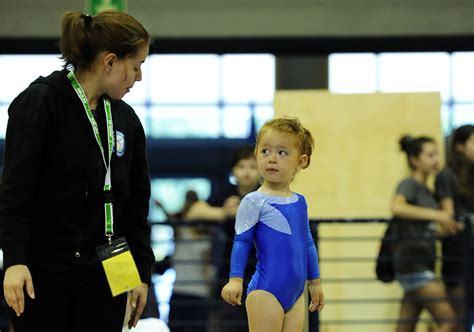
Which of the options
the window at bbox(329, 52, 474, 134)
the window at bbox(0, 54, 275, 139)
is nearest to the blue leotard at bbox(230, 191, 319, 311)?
the window at bbox(329, 52, 474, 134)

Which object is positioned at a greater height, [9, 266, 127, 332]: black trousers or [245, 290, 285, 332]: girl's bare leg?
[9, 266, 127, 332]: black trousers

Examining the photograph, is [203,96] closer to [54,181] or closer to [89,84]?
[89,84]

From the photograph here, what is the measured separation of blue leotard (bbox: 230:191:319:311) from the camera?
→ 405 cm

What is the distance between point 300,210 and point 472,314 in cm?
352

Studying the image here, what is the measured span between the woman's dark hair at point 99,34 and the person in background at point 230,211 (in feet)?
11.5

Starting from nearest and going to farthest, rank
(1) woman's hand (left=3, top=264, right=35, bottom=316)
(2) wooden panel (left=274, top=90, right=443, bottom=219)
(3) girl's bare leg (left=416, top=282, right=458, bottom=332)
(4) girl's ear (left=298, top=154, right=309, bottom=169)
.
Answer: (1) woman's hand (left=3, top=264, right=35, bottom=316) → (4) girl's ear (left=298, top=154, right=309, bottom=169) → (3) girl's bare leg (left=416, top=282, right=458, bottom=332) → (2) wooden panel (left=274, top=90, right=443, bottom=219)

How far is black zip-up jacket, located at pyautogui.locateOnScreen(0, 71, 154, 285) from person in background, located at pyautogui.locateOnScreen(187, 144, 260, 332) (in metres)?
3.42

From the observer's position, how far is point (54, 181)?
330 centimetres

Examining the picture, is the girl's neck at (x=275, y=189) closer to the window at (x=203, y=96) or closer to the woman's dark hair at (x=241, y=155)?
the woman's dark hair at (x=241, y=155)

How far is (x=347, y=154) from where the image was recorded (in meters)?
8.84

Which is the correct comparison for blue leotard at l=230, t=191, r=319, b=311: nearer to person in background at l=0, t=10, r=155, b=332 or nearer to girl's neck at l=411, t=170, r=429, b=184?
person in background at l=0, t=10, r=155, b=332

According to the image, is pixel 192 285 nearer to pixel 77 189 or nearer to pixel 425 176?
pixel 425 176

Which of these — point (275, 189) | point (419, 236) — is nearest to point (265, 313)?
point (275, 189)

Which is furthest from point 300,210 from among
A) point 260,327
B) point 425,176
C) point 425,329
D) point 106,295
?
point 425,329
